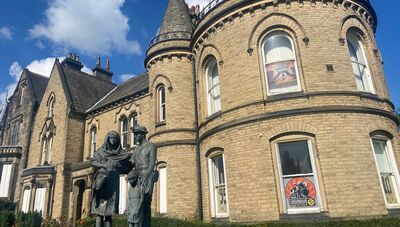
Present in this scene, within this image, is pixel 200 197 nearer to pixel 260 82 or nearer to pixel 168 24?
pixel 260 82

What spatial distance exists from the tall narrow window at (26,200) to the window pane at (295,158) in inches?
807

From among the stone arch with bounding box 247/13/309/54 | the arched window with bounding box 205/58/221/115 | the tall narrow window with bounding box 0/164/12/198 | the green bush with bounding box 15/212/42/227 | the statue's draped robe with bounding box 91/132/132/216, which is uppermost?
the stone arch with bounding box 247/13/309/54

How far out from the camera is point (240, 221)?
1073 cm

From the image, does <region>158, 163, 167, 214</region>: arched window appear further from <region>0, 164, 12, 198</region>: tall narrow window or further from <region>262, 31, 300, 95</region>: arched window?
<region>0, 164, 12, 198</region>: tall narrow window

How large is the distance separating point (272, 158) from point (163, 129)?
283 inches

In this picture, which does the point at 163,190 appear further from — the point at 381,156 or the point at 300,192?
the point at 381,156

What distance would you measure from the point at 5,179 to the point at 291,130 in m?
28.0

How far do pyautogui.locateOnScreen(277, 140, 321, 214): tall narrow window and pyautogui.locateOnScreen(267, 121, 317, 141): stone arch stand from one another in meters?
0.33

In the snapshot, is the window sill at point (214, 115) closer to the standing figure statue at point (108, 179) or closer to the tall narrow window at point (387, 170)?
the tall narrow window at point (387, 170)

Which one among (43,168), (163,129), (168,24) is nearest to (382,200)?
(163,129)

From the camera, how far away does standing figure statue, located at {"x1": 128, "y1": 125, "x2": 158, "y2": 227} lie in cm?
543

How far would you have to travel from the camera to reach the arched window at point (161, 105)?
1691 cm

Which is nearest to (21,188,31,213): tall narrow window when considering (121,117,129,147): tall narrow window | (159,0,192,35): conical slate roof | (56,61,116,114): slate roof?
(56,61,116,114): slate roof

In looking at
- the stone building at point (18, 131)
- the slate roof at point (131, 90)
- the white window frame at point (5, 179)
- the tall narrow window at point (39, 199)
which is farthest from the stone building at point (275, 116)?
the white window frame at point (5, 179)
